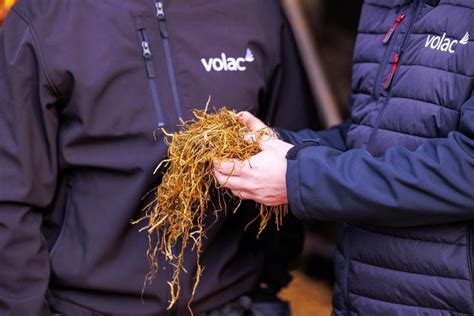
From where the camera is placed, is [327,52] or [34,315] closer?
[34,315]

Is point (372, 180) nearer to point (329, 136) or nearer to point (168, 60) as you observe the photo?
point (329, 136)

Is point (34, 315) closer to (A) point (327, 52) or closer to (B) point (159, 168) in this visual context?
(B) point (159, 168)

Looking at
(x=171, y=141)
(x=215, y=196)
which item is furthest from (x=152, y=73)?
(x=215, y=196)

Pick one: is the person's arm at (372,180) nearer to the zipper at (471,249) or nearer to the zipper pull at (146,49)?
the zipper at (471,249)

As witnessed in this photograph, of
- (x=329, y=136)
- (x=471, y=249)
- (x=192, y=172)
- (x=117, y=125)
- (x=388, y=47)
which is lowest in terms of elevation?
(x=471, y=249)

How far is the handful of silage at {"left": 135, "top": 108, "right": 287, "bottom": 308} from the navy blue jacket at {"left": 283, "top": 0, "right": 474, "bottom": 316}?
7.5 inches

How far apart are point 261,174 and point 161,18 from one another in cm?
68

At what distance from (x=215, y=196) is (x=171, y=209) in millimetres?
266

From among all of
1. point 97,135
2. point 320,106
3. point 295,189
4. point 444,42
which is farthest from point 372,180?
point 320,106

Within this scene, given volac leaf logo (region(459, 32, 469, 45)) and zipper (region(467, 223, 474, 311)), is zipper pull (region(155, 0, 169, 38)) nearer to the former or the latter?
volac leaf logo (region(459, 32, 469, 45))

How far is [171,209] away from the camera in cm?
213

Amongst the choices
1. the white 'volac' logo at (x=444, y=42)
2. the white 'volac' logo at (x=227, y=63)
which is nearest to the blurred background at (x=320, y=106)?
the white 'volac' logo at (x=227, y=63)

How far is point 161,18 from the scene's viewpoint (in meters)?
2.33

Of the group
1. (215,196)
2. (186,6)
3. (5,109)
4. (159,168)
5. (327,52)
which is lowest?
(327,52)
